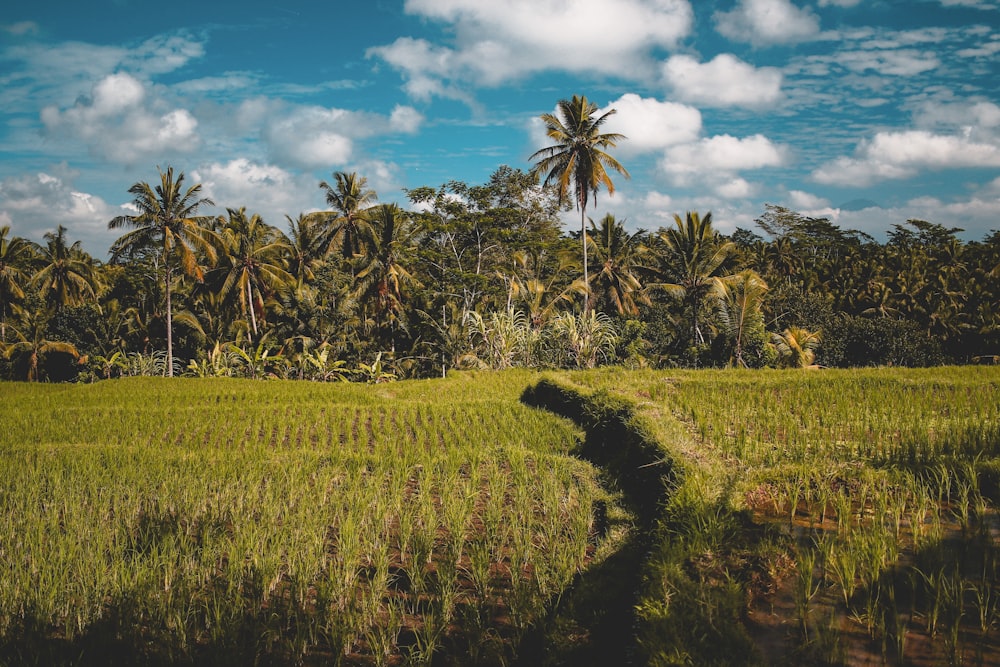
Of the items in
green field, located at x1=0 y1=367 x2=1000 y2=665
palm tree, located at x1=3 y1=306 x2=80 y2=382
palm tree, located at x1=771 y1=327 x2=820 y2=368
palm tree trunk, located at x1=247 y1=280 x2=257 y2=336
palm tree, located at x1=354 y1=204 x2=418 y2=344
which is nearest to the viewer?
green field, located at x1=0 y1=367 x2=1000 y2=665

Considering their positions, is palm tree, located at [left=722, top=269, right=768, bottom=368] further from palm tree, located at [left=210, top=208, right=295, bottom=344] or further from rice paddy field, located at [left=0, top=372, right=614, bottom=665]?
palm tree, located at [left=210, top=208, right=295, bottom=344]

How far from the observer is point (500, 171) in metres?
27.3

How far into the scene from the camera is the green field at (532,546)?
3.01m

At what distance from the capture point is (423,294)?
23688 millimetres

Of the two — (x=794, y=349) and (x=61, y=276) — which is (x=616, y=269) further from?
(x=61, y=276)

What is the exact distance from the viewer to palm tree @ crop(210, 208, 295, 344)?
23172 millimetres

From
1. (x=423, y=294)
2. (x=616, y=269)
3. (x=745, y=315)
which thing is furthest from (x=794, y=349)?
(x=423, y=294)

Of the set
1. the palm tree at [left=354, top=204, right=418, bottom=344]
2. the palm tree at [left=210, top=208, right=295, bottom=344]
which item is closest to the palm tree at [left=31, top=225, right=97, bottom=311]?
the palm tree at [left=210, top=208, right=295, bottom=344]

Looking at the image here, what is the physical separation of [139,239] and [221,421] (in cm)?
1324

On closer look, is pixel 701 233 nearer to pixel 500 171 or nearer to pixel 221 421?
pixel 500 171

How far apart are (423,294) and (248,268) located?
6903 millimetres

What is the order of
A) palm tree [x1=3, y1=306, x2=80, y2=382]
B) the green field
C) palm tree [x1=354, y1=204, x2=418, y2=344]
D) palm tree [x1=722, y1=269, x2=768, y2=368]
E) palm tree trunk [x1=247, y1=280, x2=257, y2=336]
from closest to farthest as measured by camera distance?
the green field < palm tree [x1=722, y1=269, x2=768, y2=368] < palm tree [x1=354, y1=204, x2=418, y2=344] < palm tree trunk [x1=247, y1=280, x2=257, y2=336] < palm tree [x1=3, y1=306, x2=80, y2=382]

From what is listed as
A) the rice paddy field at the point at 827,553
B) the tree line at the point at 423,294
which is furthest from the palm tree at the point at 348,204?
the rice paddy field at the point at 827,553

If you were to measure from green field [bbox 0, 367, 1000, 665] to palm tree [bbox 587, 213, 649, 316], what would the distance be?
15.9 meters
